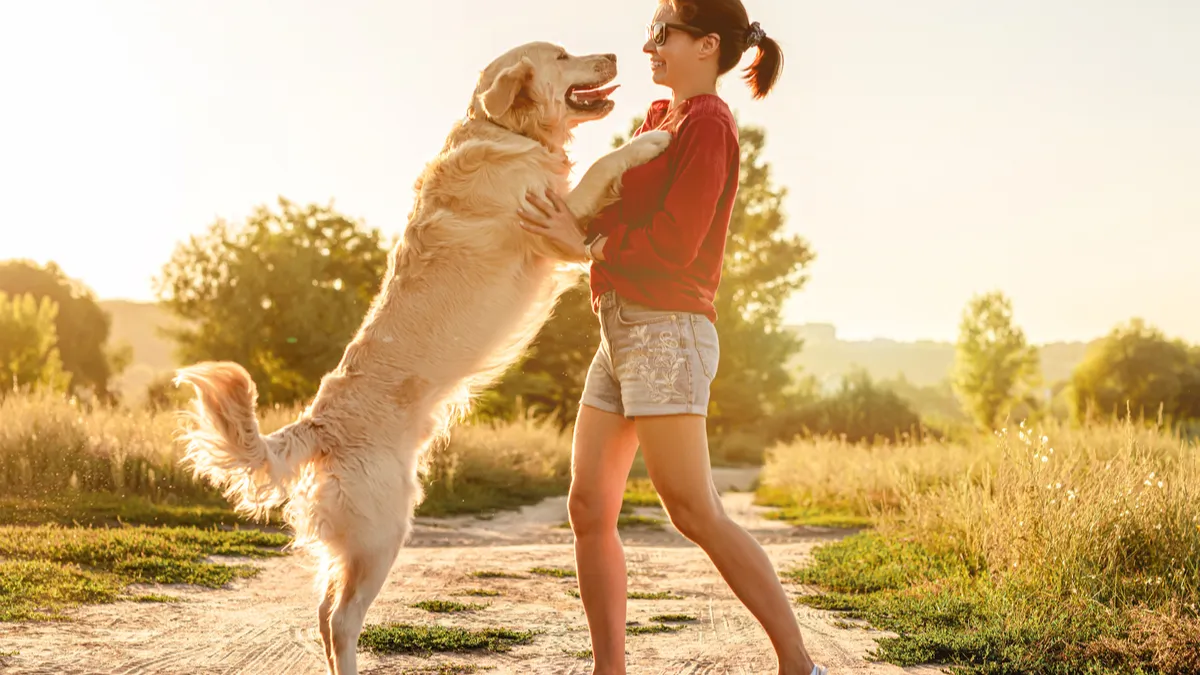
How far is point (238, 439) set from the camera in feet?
13.1

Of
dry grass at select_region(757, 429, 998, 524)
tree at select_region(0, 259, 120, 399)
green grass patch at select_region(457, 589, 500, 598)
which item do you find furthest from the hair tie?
tree at select_region(0, 259, 120, 399)

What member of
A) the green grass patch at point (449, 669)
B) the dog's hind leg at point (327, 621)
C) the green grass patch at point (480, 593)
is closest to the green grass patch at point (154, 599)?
the green grass patch at point (480, 593)

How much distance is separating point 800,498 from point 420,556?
8506 millimetres

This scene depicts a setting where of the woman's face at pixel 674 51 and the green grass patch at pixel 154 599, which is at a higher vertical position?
the woman's face at pixel 674 51

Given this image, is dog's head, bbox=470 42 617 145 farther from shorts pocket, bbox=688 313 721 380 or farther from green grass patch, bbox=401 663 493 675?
green grass patch, bbox=401 663 493 675

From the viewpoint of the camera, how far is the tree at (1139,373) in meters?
39.9

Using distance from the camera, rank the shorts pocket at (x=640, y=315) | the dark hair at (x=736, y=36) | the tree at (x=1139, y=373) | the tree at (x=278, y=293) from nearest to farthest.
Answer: the shorts pocket at (x=640, y=315) → the dark hair at (x=736, y=36) → the tree at (x=278, y=293) → the tree at (x=1139, y=373)

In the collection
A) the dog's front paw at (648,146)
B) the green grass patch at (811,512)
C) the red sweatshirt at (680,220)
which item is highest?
the dog's front paw at (648,146)

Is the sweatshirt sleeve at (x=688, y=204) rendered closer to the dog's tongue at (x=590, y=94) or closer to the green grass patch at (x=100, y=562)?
the dog's tongue at (x=590, y=94)

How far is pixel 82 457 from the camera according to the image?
39.1 feet

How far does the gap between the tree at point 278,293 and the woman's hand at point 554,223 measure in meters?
22.0

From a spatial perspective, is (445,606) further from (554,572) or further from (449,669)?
(554,572)

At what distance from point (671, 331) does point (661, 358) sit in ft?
0.34

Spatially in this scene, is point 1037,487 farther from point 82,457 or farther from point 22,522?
point 82,457
